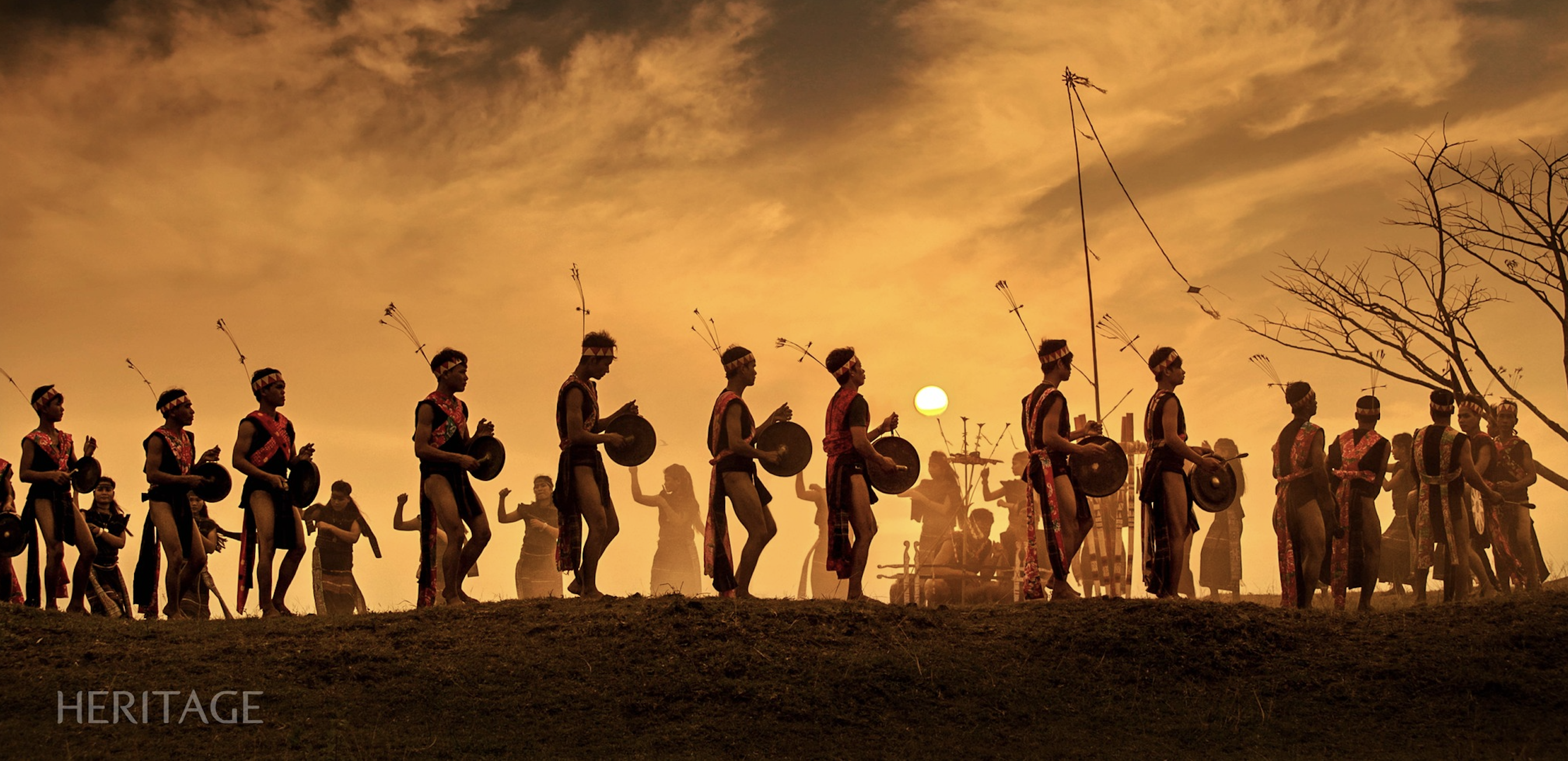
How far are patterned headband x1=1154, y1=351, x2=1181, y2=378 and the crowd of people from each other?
0.7 inches

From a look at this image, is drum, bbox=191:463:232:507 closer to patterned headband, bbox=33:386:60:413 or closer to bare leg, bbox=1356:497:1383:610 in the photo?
patterned headband, bbox=33:386:60:413

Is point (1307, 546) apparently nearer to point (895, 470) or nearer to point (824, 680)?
point (895, 470)

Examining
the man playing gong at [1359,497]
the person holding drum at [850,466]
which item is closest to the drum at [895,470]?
the person holding drum at [850,466]

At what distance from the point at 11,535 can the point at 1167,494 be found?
437 inches

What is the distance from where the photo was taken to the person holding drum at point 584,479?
13.0 meters

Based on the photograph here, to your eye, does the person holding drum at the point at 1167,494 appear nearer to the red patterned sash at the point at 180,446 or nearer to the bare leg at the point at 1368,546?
the bare leg at the point at 1368,546

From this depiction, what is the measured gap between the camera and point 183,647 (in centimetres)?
1122

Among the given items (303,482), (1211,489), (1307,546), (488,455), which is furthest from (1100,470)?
(303,482)

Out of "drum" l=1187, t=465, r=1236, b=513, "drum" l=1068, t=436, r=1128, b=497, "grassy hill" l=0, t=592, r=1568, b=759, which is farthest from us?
"drum" l=1187, t=465, r=1236, b=513

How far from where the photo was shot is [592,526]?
13.1 metres

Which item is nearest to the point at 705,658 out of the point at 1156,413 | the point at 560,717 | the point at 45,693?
the point at 560,717

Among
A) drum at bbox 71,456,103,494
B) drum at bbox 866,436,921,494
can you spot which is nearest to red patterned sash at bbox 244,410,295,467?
drum at bbox 71,456,103,494

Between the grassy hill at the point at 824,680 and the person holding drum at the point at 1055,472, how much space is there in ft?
3.79

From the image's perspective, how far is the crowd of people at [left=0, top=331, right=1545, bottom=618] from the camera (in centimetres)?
1328
